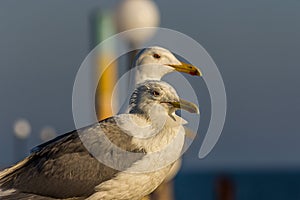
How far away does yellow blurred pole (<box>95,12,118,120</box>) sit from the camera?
1773cm

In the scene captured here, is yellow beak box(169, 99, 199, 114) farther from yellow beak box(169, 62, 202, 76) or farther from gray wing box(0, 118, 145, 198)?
yellow beak box(169, 62, 202, 76)

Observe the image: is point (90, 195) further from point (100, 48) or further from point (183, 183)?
point (183, 183)

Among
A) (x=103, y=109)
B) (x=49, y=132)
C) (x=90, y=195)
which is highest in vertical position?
(x=49, y=132)

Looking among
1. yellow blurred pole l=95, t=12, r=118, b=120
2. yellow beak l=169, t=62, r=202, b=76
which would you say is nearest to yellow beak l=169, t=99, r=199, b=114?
yellow beak l=169, t=62, r=202, b=76

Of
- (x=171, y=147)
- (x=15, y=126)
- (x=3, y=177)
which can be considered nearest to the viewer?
(x=171, y=147)

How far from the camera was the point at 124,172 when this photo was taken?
34.8 ft

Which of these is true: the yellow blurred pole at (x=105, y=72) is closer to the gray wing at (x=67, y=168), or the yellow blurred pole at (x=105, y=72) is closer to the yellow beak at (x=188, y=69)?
the yellow beak at (x=188, y=69)

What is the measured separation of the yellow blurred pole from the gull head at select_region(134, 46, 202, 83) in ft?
13.5

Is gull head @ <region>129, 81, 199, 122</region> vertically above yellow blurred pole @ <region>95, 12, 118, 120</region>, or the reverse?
yellow blurred pole @ <region>95, 12, 118, 120</region>

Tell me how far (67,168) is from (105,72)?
8.50 metres

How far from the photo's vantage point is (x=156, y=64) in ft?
42.8

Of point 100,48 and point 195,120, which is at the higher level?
point 100,48

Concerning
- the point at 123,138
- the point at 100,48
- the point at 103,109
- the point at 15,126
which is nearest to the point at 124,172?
the point at 123,138

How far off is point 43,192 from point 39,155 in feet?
1.33
